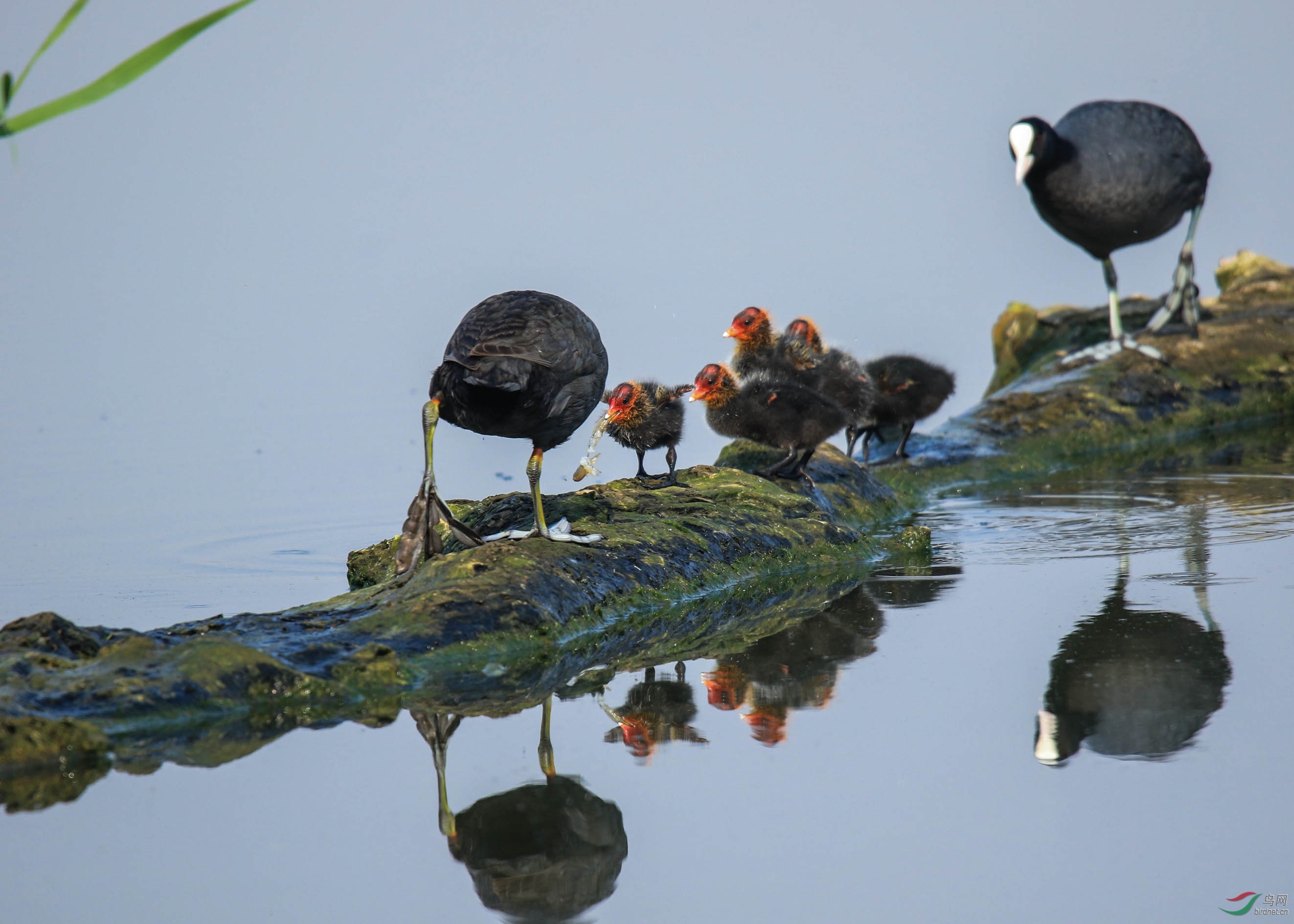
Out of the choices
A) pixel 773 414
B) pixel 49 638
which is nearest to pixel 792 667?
pixel 773 414

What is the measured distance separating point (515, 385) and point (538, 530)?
808 millimetres

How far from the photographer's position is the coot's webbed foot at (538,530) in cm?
557

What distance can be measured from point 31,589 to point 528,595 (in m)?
2.80

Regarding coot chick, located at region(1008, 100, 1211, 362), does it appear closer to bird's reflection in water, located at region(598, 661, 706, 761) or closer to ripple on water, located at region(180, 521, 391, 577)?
ripple on water, located at region(180, 521, 391, 577)

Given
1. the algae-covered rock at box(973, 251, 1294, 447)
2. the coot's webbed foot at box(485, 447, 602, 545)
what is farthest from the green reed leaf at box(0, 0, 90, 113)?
the algae-covered rock at box(973, 251, 1294, 447)

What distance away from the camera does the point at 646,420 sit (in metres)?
6.92

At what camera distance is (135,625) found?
5.64 m

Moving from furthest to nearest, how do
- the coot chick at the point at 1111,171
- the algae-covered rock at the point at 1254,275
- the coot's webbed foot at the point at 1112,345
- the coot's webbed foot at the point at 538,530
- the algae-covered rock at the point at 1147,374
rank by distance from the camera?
the algae-covered rock at the point at 1254,275
the coot's webbed foot at the point at 1112,345
the coot chick at the point at 1111,171
the algae-covered rock at the point at 1147,374
the coot's webbed foot at the point at 538,530

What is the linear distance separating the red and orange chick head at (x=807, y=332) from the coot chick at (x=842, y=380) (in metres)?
0.01

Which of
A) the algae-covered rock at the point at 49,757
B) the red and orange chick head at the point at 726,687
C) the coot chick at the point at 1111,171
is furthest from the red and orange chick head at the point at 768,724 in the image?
the coot chick at the point at 1111,171

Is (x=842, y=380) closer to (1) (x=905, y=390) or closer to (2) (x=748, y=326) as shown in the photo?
(2) (x=748, y=326)

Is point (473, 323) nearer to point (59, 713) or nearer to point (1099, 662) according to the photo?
point (59, 713)

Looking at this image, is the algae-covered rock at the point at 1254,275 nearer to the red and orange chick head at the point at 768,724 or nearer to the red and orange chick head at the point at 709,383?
the red and orange chick head at the point at 709,383

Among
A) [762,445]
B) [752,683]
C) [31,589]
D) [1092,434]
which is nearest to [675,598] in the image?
[752,683]
